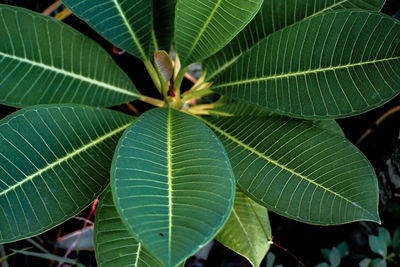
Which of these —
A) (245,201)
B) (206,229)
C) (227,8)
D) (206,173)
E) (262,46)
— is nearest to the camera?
(206,229)

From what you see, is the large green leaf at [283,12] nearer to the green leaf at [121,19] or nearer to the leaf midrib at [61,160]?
the green leaf at [121,19]

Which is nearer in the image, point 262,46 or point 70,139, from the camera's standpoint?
point 70,139

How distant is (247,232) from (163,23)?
57cm

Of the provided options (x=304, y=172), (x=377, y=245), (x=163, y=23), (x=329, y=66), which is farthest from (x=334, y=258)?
(x=163, y=23)

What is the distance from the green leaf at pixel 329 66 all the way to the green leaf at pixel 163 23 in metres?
0.26

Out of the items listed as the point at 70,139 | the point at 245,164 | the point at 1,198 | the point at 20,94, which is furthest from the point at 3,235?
the point at 245,164

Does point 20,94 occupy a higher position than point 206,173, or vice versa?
point 20,94

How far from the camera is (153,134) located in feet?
2.19

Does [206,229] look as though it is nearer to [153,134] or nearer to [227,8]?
[153,134]

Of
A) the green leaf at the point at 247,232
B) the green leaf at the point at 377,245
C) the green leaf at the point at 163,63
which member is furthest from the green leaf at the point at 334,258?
the green leaf at the point at 163,63

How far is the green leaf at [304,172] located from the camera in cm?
65

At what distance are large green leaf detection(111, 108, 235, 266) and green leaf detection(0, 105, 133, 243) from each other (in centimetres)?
12

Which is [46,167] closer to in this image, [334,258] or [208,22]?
[208,22]

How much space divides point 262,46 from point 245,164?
0.26 metres
